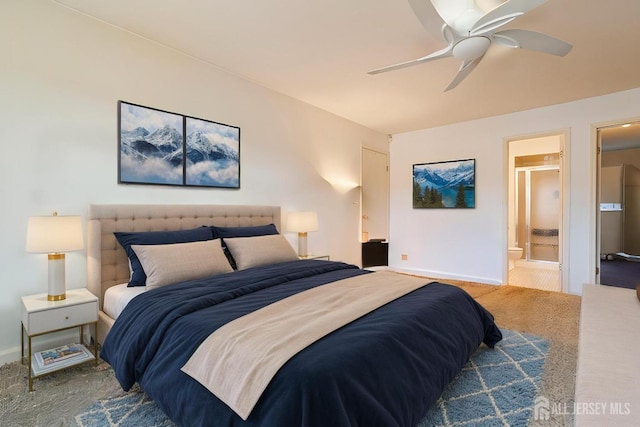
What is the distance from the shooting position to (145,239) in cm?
249

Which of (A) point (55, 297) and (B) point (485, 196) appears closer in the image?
(A) point (55, 297)

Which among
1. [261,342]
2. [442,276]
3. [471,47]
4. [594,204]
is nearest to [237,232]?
[261,342]

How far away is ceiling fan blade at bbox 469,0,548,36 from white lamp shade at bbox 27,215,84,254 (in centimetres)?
297

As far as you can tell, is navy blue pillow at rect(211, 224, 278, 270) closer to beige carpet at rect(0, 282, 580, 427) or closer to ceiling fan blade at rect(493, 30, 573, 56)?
beige carpet at rect(0, 282, 580, 427)

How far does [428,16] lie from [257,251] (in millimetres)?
2204

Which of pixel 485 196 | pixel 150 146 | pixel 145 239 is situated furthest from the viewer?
pixel 485 196

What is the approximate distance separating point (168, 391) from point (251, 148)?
2704mm

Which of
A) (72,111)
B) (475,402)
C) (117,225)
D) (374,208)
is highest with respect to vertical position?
(72,111)

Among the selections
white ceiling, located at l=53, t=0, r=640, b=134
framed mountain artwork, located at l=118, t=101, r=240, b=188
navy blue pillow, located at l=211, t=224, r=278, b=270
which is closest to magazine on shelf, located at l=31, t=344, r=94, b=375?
navy blue pillow, located at l=211, t=224, r=278, b=270

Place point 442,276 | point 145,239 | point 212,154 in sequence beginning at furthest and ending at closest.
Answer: point 442,276
point 212,154
point 145,239

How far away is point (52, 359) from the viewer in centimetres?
201

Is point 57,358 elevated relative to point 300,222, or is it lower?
lower

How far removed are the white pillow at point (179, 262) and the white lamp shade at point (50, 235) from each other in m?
0.40

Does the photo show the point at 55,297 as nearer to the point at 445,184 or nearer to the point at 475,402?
the point at 475,402
